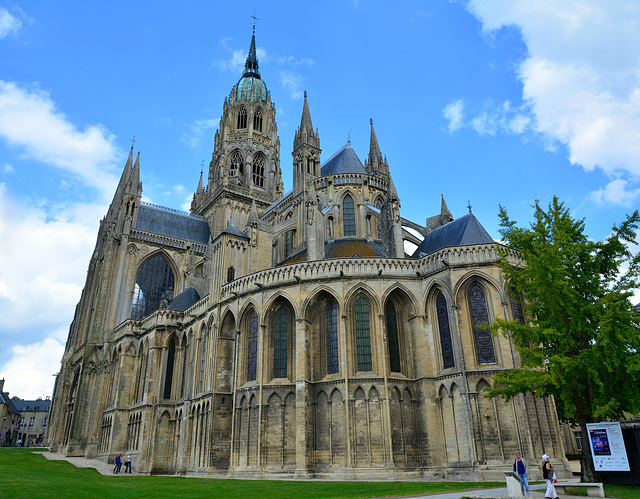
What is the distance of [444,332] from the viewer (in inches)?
945

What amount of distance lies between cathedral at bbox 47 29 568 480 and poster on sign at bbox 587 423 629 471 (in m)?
5.19

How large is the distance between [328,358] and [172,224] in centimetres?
3076

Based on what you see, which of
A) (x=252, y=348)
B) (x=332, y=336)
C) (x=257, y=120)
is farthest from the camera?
(x=257, y=120)

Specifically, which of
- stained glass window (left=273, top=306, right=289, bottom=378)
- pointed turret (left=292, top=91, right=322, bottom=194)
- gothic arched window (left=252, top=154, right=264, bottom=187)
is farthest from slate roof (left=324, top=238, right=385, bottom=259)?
gothic arched window (left=252, top=154, right=264, bottom=187)

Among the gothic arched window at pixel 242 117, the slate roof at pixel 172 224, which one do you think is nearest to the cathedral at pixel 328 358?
the slate roof at pixel 172 224

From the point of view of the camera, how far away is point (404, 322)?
25.6 m

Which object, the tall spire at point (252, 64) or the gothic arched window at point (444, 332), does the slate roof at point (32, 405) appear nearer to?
the tall spire at point (252, 64)

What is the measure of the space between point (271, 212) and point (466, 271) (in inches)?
829

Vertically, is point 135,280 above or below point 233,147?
below

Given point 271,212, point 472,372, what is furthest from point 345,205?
point 472,372

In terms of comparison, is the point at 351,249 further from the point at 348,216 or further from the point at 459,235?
the point at 459,235

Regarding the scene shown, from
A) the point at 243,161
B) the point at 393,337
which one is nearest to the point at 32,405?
the point at 243,161

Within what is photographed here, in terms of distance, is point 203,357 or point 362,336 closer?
point 362,336

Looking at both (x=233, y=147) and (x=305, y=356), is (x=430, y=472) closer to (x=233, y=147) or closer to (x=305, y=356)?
(x=305, y=356)
